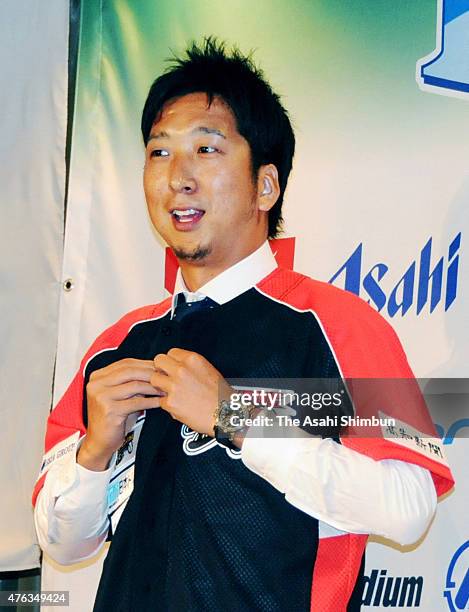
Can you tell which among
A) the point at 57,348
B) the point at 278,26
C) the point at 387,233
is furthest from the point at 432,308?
the point at 57,348

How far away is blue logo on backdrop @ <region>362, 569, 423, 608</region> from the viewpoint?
6.34 ft

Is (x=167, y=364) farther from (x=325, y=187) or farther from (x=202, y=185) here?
(x=325, y=187)

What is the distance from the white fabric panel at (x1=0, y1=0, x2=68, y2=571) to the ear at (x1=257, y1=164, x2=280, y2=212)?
84cm

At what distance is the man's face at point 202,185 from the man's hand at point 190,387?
0.72 ft

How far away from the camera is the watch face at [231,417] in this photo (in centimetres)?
132

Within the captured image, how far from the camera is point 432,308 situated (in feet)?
6.47

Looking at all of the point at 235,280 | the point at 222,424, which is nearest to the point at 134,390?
the point at 222,424

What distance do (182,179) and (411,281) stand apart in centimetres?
67

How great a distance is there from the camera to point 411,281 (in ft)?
6.56

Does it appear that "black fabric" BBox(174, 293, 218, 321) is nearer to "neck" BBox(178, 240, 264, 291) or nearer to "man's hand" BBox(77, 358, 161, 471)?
"neck" BBox(178, 240, 264, 291)

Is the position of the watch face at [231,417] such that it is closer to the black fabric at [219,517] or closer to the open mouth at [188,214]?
the black fabric at [219,517]

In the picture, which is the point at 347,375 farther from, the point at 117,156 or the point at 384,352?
the point at 117,156

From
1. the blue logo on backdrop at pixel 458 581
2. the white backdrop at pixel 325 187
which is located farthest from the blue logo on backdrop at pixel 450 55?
the blue logo on backdrop at pixel 458 581

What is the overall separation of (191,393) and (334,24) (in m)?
1.10
